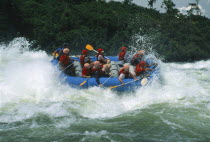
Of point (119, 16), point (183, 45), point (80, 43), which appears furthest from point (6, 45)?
point (183, 45)

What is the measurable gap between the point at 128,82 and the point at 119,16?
17145 mm

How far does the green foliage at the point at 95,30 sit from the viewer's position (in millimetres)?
21359

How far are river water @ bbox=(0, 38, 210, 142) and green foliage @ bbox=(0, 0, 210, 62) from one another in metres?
11.6

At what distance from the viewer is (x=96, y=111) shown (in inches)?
274

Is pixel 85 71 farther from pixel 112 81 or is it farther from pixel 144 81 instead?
pixel 144 81

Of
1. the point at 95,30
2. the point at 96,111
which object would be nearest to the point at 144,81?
the point at 96,111

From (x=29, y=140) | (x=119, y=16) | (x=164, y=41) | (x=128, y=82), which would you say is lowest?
(x=29, y=140)

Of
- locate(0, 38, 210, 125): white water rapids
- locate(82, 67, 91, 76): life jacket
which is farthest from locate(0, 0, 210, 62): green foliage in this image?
locate(82, 67, 91, 76): life jacket

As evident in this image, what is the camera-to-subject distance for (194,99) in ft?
26.8

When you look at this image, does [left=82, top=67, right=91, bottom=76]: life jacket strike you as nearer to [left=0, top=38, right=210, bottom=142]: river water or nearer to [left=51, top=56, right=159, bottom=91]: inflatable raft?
[left=51, top=56, right=159, bottom=91]: inflatable raft

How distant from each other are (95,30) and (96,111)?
16282 mm

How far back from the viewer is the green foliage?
21.4 meters

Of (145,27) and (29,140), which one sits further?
(145,27)

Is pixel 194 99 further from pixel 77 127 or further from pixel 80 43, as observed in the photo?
pixel 80 43
